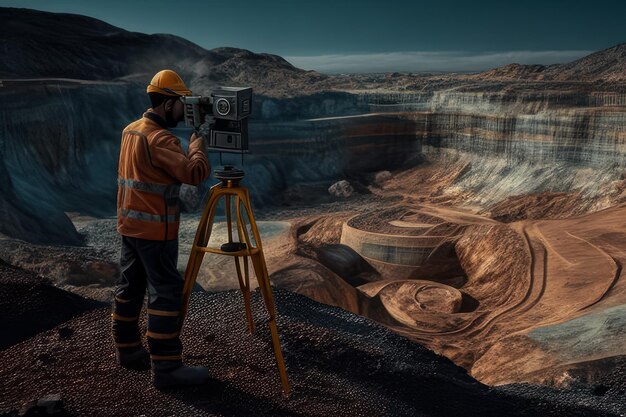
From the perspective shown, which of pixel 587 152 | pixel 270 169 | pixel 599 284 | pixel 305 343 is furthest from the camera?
pixel 270 169

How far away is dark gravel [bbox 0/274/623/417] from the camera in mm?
4188

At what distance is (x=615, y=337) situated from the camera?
9867mm

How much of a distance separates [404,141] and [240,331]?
34.8 metres

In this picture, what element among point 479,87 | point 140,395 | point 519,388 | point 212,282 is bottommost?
point 212,282

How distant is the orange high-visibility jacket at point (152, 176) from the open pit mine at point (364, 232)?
1.32 metres

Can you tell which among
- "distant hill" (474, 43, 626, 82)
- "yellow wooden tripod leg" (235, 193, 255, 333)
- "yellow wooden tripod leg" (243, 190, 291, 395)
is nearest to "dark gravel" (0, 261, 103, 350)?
"yellow wooden tripod leg" (235, 193, 255, 333)

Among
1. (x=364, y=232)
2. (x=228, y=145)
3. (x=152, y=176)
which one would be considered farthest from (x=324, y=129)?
(x=152, y=176)

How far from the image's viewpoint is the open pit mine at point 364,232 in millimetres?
Result: 4914

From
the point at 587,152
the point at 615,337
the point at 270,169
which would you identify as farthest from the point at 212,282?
the point at 587,152

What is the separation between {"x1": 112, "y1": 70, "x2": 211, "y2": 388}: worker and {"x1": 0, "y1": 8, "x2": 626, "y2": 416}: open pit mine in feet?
1.15

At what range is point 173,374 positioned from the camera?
423 cm

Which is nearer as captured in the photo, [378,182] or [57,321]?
[57,321]

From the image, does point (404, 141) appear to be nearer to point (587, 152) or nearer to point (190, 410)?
point (587, 152)

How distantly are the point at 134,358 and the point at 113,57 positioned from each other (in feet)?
158
